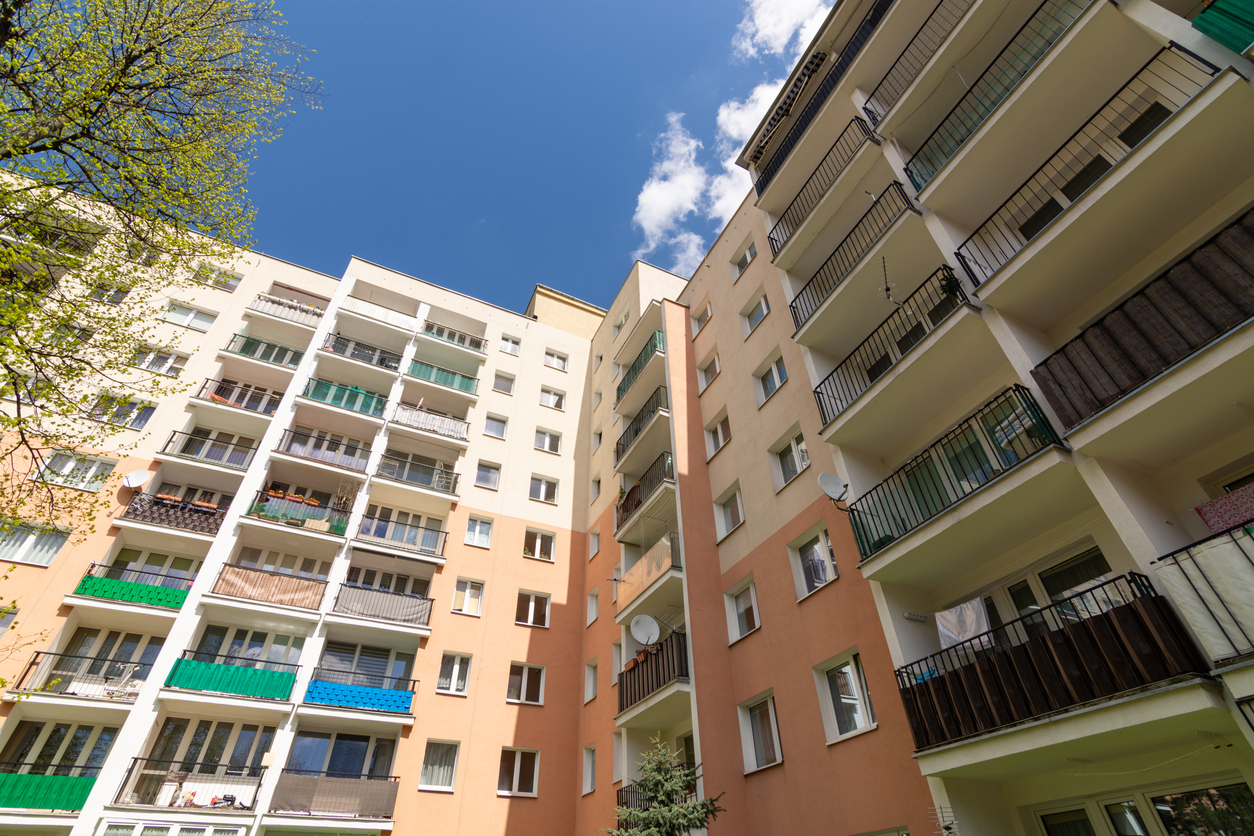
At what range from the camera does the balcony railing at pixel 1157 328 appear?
7.85 meters

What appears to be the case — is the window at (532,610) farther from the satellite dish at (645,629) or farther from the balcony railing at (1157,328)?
the balcony railing at (1157,328)

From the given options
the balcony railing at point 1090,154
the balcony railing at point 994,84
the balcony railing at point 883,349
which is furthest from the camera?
the balcony railing at point 883,349

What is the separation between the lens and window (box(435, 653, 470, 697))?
69.8ft

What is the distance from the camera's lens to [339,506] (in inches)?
979

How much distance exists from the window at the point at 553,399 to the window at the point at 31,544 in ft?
60.2

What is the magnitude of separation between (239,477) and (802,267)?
21.4 metres

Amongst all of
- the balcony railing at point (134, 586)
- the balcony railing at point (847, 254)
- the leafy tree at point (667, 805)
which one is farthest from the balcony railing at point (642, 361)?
the balcony railing at point (134, 586)

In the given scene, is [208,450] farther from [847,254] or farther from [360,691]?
[847,254]

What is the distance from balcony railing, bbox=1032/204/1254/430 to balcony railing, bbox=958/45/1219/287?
6.68 ft

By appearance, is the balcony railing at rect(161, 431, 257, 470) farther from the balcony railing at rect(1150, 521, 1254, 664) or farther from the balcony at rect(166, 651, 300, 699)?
the balcony railing at rect(1150, 521, 1254, 664)

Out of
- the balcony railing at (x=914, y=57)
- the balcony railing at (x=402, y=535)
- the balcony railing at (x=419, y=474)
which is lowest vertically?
the balcony railing at (x=402, y=535)

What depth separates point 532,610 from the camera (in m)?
24.2

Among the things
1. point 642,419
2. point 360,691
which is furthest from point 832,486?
point 360,691

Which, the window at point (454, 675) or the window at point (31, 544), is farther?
the window at point (454, 675)
